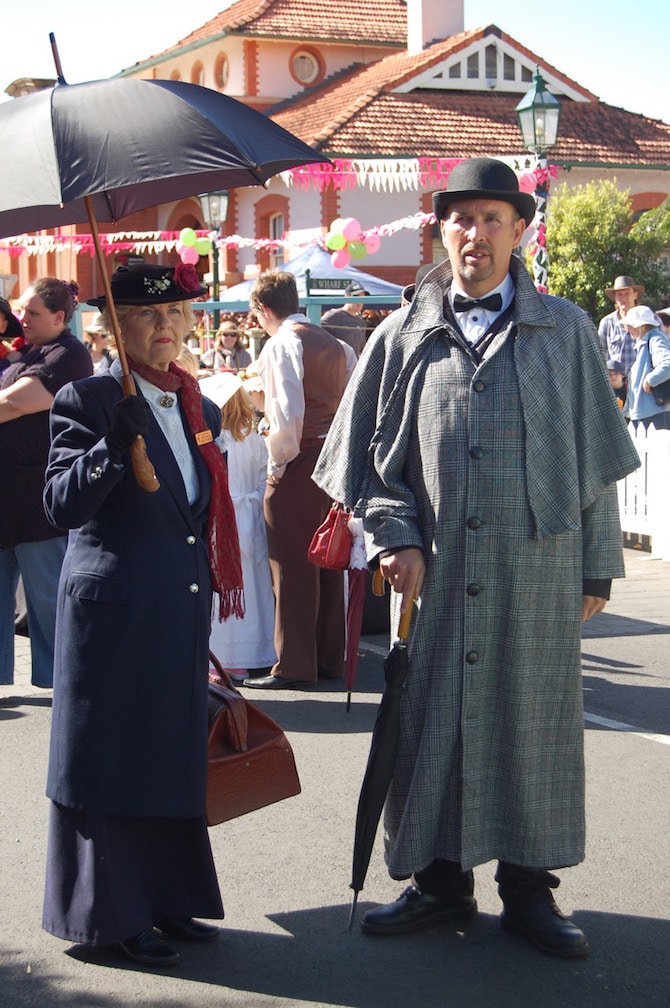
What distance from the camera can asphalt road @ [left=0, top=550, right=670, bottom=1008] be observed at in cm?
359

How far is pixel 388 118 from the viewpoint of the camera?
3058 cm

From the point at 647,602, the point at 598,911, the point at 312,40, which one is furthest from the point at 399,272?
the point at 598,911

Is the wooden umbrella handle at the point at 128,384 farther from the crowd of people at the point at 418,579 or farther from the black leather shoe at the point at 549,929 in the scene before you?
the black leather shoe at the point at 549,929

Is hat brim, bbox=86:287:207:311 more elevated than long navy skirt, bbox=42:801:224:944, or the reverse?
hat brim, bbox=86:287:207:311

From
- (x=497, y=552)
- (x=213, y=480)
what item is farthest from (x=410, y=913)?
(x=213, y=480)

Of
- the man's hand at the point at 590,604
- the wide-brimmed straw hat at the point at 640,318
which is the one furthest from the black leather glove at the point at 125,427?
the wide-brimmed straw hat at the point at 640,318

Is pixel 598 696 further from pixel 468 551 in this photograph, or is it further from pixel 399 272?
pixel 399 272

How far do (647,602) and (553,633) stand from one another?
19.3 feet

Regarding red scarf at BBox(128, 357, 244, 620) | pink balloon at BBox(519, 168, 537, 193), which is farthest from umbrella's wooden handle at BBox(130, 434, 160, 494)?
pink balloon at BBox(519, 168, 537, 193)

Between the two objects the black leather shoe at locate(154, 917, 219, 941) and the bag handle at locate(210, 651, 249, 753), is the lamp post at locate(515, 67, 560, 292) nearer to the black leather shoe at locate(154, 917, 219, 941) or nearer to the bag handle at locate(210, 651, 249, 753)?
the bag handle at locate(210, 651, 249, 753)

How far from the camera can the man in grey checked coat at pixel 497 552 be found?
3.72 metres

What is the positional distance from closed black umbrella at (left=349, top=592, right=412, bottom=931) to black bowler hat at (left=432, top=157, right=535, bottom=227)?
1177mm

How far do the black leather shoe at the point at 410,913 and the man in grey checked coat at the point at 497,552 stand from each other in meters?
0.18

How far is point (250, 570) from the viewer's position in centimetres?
754
